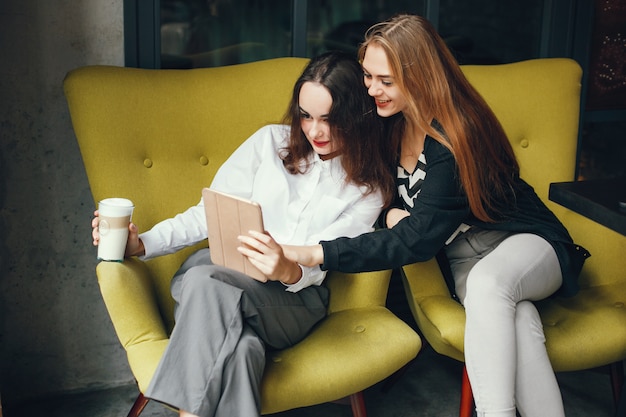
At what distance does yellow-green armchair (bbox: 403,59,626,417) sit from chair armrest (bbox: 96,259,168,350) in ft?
2.33

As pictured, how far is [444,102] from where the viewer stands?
189 centimetres

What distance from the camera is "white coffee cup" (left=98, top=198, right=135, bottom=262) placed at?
1.71m

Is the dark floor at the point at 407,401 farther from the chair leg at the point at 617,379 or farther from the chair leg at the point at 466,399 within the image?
the chair leg at the point at 466,399

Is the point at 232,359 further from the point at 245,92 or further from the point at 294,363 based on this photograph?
the point at 245,92

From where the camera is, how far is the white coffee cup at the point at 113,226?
1714mm

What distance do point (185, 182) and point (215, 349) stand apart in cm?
66

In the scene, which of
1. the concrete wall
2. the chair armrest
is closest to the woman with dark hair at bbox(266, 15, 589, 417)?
the chair armrest

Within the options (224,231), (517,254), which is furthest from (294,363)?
(517,254)

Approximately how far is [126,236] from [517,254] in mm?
945

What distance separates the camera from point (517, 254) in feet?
6.30

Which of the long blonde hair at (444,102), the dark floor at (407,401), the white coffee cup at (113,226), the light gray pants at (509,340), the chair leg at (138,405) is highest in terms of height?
the long blonde hair at (444,102)

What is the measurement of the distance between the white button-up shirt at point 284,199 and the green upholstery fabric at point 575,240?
282 millimetres

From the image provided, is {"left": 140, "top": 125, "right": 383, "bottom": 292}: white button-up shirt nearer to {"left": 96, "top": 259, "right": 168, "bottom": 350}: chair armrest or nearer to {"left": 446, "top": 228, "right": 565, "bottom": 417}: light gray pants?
{"left": 96, "top": 259, "right": 168, "bottom": 350}: chair armrest

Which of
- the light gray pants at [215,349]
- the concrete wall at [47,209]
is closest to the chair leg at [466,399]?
the light gray pants at [215,349]
